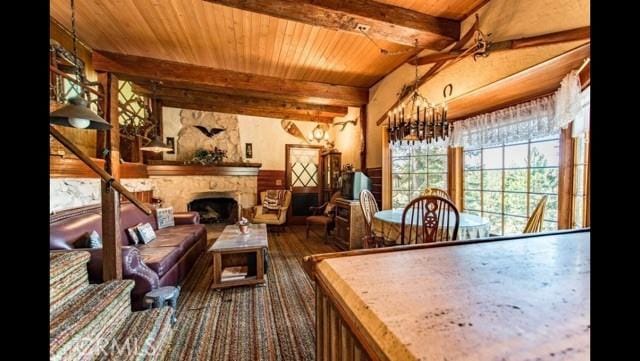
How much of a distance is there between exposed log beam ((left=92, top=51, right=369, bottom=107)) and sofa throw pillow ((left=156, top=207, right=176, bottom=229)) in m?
1.85

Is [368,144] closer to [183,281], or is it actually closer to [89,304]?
[183,281]

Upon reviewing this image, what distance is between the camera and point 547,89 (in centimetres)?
226

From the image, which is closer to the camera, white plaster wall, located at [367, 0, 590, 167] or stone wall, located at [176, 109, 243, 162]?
white plaster wall, located at [367, 0, 590, 167]

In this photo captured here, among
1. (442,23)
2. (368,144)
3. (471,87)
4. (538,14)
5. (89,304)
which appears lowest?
(89,304)

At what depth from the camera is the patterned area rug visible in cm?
169

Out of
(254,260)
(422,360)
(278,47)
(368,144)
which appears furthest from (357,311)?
(368,144)

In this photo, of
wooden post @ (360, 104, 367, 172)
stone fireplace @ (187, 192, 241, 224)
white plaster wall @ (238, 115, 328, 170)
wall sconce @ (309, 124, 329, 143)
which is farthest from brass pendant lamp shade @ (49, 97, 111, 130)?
wall sconce @ (309, 124, 329, 143)

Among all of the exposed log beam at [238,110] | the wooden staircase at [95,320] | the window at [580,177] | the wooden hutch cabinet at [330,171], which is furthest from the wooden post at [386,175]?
the wooden staircase at [95,320]

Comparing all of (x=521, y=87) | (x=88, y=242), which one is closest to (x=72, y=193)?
(x=88, y=242)

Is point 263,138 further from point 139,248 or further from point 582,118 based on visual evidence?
point 582,118

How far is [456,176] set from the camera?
11.0ft

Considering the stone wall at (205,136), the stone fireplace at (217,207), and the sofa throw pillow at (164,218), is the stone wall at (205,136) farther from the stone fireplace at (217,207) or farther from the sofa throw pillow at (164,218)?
the sofa throw pillow at (164,218)

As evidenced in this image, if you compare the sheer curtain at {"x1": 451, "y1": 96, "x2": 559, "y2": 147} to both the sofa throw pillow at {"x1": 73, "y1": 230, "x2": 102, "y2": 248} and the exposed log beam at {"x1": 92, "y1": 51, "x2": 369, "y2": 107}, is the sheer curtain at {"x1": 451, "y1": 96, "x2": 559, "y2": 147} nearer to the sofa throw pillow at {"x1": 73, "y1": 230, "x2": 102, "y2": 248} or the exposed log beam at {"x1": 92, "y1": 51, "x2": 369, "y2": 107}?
the exposed log beam at {"x1": 92, "y1": 51, "x2": 369, "y2": 107}
